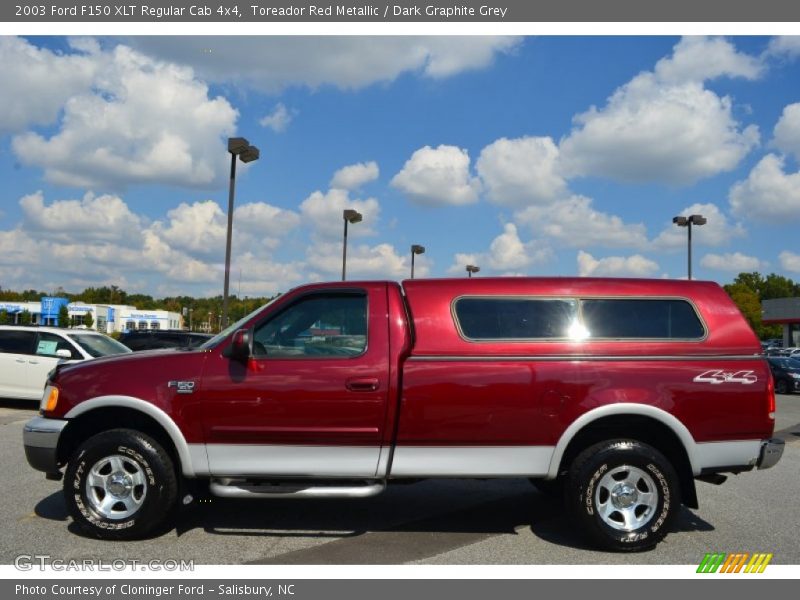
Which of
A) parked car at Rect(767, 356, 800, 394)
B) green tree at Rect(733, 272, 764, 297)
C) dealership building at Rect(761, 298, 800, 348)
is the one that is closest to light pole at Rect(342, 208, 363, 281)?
parked car at Rect(767, 356, 800, 394)

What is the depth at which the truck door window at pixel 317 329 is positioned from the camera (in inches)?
208

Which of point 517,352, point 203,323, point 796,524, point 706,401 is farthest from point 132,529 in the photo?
point 203,323

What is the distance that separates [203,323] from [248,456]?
359 ft

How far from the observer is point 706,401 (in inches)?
202

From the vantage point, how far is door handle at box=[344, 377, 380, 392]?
5105 mm

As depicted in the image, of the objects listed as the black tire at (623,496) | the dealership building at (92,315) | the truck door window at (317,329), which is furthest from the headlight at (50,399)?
the dealership building at (92,315)

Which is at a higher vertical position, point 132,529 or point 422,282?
point 422,282

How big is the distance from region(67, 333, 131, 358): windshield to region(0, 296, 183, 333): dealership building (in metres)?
69.7

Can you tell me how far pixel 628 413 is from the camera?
510cm

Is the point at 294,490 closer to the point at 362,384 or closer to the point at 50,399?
the point at 362,384

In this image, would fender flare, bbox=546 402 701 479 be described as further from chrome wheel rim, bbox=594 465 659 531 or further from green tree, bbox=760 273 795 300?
green tree, bbox=760 273 795 300

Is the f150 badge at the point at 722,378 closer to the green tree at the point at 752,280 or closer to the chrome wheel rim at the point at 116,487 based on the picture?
the chrome wheel rim at the point at 116,487
